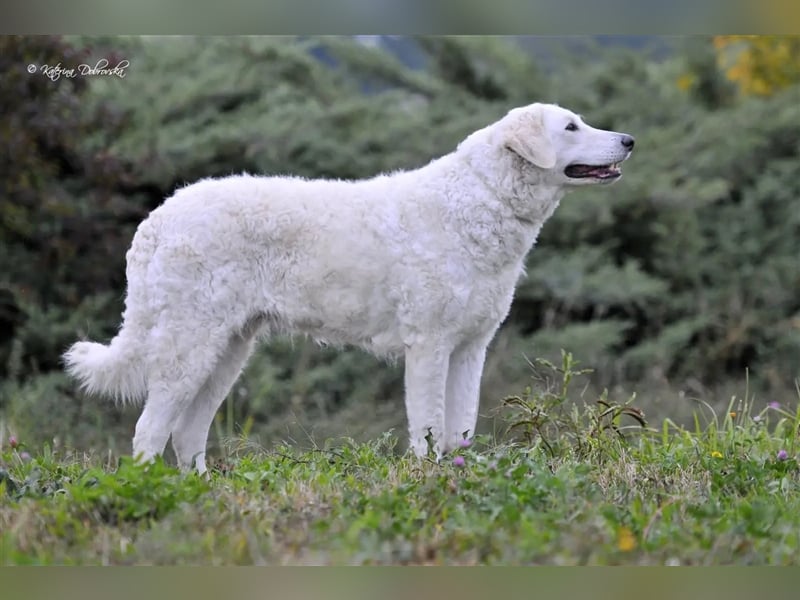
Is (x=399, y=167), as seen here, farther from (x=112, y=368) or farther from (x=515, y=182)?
(x=112, y=368)

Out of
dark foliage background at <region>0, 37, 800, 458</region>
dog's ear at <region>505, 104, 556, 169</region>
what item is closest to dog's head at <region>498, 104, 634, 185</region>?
dog's ear at <region>505, 104, 556, 169</region>

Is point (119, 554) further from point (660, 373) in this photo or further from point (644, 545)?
point (660, 373)

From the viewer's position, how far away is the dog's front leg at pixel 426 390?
5164 mm

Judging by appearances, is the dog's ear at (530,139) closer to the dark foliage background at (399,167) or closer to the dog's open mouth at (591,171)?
the dog's open mouth at (591,171)

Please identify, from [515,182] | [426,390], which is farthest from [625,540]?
[515,182]

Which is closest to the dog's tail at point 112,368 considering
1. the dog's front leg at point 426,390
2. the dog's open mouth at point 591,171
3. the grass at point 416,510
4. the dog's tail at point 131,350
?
the dog's tail at point 131,350

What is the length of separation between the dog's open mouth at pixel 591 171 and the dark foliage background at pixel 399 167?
259 cm

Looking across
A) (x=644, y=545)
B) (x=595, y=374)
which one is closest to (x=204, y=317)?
(x=644, y=545)

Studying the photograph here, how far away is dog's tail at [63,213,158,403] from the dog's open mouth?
2.19m

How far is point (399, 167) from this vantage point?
31.0ft

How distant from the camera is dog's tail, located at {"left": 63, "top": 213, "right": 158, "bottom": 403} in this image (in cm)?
521

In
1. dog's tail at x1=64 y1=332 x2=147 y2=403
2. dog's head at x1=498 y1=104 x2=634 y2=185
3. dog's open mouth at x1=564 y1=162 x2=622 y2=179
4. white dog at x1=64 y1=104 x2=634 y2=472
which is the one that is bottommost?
dog's tail at x1=64 y1=332 x2=147 y2=403

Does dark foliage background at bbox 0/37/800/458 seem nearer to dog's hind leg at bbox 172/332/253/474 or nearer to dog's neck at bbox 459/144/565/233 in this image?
dog's hind leg at bbox 172/332/253/474

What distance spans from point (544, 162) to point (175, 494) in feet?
8.21
